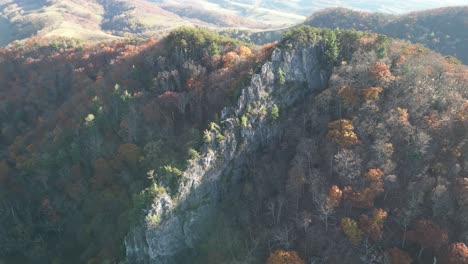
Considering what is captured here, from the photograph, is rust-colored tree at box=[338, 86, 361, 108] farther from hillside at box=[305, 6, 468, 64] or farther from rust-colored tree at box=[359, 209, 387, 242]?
hillside at box=[305, 6, 468, 64]

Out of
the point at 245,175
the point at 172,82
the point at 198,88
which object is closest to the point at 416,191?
the point at 245,175

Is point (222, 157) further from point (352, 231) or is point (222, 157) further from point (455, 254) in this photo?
point (455, 254)

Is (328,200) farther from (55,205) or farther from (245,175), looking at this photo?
(55,205)

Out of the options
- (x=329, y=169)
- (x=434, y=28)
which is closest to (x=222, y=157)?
(x=329, y=169)

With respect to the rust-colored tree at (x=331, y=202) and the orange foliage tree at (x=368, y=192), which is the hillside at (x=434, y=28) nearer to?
the orange foliage tree at (x=368, y=192)

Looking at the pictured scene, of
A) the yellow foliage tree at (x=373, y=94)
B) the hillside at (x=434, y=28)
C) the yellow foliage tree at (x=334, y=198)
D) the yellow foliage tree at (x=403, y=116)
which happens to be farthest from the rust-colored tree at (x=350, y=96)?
the hillside at (x=434, y=28)

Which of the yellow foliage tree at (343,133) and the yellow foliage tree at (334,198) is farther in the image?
the yellow foliage tree at (343,133)
